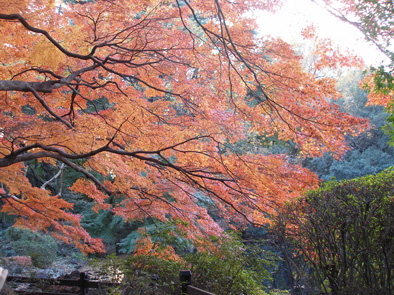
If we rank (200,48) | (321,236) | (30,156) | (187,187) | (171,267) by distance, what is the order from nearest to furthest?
(321,236) → (171,267) → (30,156) → (200,48) → (187,187)

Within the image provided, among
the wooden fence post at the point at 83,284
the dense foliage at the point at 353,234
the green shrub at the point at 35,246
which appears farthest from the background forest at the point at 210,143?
the green shrub at the point at 35,246

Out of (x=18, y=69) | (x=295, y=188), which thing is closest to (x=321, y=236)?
(x=295, y=188)

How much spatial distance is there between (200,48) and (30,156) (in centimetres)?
324

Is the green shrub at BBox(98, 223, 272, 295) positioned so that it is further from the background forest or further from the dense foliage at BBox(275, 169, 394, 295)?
the dense foliage at BBox(275, 169, 394, 295)

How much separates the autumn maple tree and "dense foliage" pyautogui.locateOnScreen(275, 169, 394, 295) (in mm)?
1474

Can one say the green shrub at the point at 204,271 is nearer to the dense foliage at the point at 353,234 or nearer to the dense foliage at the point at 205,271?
Result: the dense foliage at the point at 205,271

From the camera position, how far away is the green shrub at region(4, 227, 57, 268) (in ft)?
28.3

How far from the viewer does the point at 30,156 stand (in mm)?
3693

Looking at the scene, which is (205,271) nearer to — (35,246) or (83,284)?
(83,284)

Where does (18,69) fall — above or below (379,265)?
above

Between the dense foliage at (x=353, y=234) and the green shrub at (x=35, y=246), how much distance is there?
347 inches

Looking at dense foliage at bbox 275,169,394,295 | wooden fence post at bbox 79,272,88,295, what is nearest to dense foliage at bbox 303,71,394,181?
dense foliage at bbox 275,169,394,295

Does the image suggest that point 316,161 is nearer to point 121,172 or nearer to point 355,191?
point 121,172

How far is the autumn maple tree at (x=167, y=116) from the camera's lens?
3.89 meters
